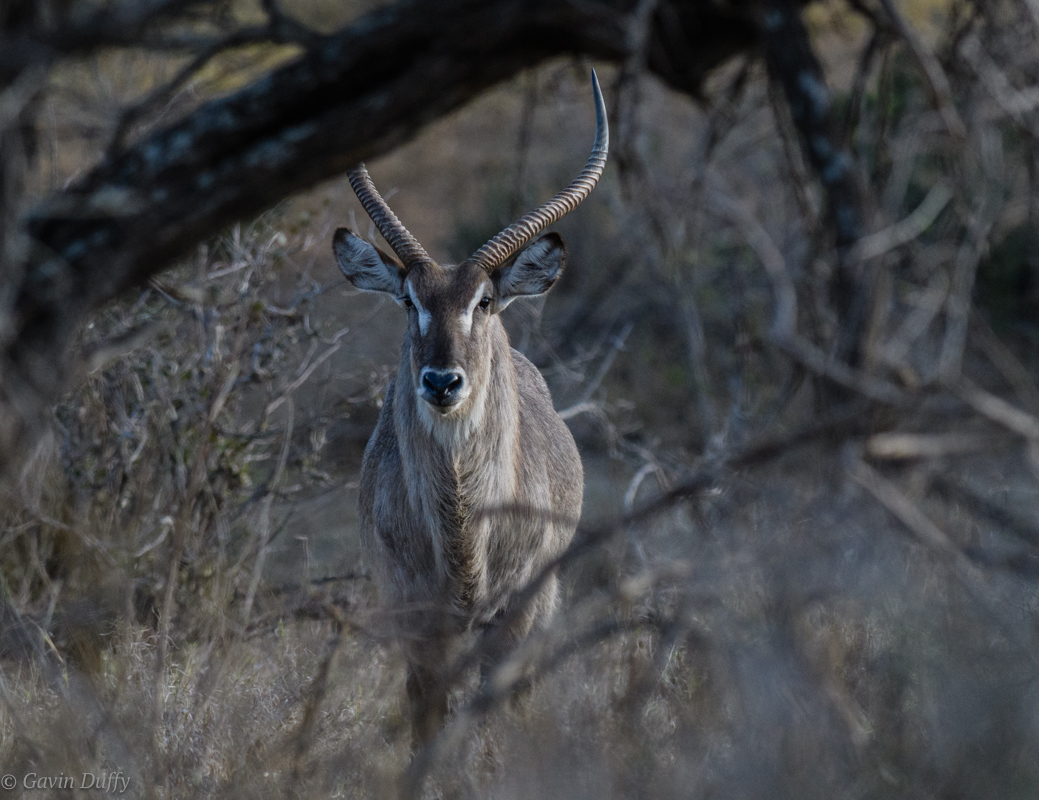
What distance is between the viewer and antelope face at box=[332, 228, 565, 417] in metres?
5.00

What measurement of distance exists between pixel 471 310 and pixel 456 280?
18cm

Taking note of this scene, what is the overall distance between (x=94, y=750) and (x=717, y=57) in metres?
3.28

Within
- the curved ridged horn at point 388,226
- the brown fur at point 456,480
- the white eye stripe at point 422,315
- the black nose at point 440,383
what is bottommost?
the brown fur at point 456,480

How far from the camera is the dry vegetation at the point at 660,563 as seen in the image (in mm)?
3078

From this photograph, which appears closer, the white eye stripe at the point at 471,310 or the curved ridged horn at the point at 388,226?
the white eye stripe at the point at 471,310

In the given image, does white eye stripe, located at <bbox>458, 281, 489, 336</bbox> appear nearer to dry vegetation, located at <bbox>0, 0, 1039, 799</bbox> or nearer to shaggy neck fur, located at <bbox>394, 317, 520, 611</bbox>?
shaggy neck fur, located at <bbox>394, 317, 520, 611</bbox>

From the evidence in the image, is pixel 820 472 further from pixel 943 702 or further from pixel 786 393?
pixel 943 702

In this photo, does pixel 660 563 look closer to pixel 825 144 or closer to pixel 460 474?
pixel 460 474

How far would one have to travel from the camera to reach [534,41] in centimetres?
324

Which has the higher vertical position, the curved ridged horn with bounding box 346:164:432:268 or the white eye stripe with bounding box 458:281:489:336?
the curved ridged horn with bounding box 346:164:432:268

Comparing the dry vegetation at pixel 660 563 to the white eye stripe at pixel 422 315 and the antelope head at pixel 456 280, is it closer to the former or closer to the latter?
the antelope head at pixel 456 280
